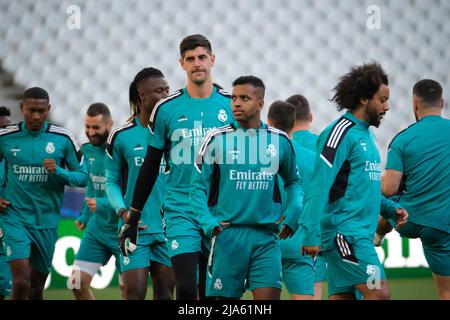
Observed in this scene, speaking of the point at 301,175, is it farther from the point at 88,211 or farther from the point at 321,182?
the point at 88,211

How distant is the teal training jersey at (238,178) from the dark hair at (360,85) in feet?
2.47

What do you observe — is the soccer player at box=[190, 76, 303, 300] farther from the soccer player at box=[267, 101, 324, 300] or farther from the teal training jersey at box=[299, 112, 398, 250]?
the soccer player at box=[267, 101, 324, 300]

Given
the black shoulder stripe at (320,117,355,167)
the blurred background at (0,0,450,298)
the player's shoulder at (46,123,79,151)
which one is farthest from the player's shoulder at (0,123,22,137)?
the blurred background at (0,0,450,298)

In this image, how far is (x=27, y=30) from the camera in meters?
14.3

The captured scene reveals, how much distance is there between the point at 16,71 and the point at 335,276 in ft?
30.7

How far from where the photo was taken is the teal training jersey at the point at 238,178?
5.80m

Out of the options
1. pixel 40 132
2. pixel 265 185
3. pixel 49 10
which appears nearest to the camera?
pixel 265 185

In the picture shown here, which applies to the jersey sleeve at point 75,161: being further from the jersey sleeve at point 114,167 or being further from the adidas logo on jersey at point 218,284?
the adidas logo on jersey at point 218,284

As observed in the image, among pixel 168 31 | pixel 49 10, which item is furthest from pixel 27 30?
pixel 168 31

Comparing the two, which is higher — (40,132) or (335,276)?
(40,132)

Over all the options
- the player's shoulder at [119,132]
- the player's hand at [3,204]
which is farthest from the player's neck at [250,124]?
the player's hand at [3,204]

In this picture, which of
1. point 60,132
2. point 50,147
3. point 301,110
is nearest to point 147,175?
point 50,147
